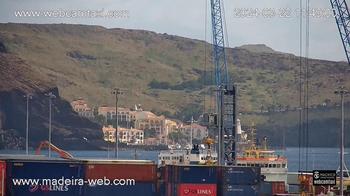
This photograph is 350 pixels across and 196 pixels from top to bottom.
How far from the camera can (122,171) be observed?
3950 centimetres

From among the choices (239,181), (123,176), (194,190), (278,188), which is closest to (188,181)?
(194,190)

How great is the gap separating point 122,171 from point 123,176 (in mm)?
228

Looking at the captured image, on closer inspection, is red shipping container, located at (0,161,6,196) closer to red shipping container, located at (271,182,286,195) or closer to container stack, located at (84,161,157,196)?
container stack, located at (84,161,157,196)

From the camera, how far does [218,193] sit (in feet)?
137

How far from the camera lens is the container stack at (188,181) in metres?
40.9

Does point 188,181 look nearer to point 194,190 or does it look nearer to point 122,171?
point 194,190

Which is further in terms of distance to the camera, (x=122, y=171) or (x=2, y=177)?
(x=122, y=171)

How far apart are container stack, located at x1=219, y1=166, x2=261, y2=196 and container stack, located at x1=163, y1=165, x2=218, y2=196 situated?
0.74 metres

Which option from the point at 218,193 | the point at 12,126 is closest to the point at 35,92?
the point at 12,126

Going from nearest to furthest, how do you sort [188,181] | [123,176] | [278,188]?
[123,176] < [188,181] < [278,188]

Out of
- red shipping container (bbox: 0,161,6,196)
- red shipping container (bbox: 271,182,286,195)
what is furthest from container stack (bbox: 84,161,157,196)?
red shipping container (bbox: 271,182,286,195)

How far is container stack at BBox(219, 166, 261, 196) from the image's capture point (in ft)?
138

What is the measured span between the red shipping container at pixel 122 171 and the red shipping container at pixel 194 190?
1.60 meters

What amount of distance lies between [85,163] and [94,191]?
1.27 m
